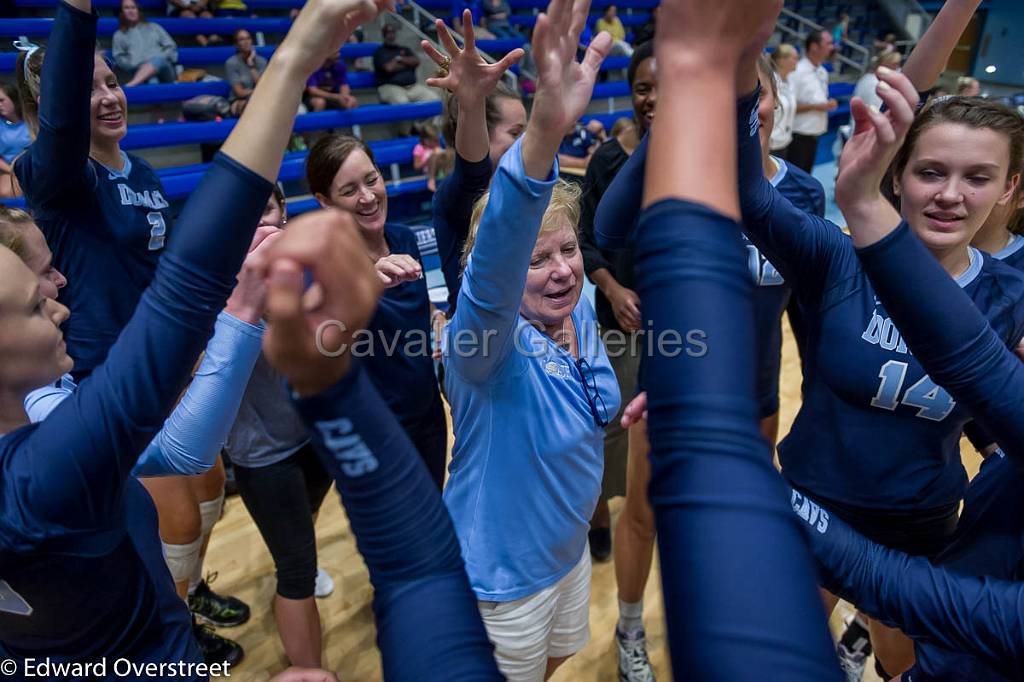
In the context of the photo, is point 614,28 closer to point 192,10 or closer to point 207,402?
point 192,10

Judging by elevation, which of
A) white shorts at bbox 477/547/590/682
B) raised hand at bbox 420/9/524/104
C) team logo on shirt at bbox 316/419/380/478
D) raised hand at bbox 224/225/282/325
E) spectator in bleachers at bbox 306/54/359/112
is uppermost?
raised hand at bbox 420/9/524/104

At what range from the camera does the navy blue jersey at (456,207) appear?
5.83ft

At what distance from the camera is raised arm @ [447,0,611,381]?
90 centimetres

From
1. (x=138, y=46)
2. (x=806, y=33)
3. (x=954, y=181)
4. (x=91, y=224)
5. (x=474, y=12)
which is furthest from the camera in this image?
(x=806, y=33)

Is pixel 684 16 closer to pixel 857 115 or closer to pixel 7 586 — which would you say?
pixel 857 115

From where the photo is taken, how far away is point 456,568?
658 mm

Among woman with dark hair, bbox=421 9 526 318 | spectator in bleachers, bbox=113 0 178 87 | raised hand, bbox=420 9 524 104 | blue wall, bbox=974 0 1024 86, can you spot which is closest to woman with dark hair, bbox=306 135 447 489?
woman with dark hair, bbox=421 9 526 318

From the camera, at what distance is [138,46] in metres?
5.84

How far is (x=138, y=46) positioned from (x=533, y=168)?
20.9ft

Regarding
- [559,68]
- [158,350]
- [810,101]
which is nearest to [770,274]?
[559,68]

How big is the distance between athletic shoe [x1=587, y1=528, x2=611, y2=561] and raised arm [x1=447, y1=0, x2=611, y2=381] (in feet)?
5.80

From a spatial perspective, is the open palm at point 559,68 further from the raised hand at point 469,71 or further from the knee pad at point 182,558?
the knee pad at point 182,558

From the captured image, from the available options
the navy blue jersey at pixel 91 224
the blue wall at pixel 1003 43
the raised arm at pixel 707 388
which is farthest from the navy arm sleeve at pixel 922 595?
the blue wall at pixel 1003 43

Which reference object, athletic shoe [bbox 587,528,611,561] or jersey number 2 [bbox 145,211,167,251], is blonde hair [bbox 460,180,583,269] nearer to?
jersey number 2 [bbox 145,211,167,251]
